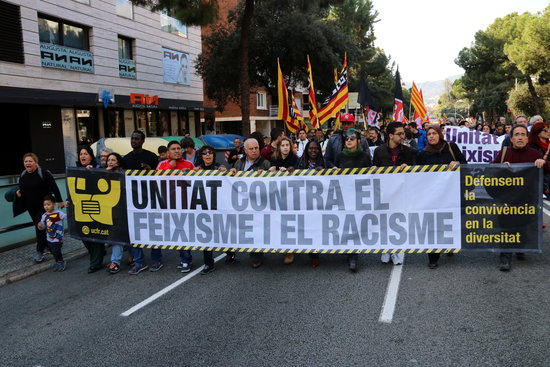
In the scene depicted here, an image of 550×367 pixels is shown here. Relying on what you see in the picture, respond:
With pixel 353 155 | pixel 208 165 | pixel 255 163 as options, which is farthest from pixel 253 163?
pixel 353 155

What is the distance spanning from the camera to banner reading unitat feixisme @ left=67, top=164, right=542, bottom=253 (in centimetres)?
592

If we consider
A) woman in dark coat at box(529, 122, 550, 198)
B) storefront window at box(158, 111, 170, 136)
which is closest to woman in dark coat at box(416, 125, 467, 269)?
woman in dark coat at box(529, 122, 550, 198)

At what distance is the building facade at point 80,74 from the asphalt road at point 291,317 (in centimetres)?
1383

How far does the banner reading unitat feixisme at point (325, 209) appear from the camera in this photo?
592cm

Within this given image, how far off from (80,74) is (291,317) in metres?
18.8

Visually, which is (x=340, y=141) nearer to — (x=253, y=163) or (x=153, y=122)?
(x=253, y=163)

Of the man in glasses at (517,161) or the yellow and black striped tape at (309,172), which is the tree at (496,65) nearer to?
the man in glasses at (517,161)

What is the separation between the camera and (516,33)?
154ft

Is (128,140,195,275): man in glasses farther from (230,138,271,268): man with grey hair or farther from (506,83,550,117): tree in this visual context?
(506,83,550,117): tree

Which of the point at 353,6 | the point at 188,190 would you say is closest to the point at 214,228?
the point at 188,190

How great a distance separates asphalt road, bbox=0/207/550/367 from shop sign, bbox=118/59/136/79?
18.2 m

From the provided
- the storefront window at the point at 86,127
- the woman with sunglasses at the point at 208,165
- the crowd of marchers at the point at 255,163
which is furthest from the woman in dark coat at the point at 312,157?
the storefront window at the point at 86,127

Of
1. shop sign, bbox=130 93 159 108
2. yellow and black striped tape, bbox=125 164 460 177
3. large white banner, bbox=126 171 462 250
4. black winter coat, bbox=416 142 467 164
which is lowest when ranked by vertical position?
large white banner, bbox=126 171 462 250

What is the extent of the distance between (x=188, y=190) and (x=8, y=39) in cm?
1442
